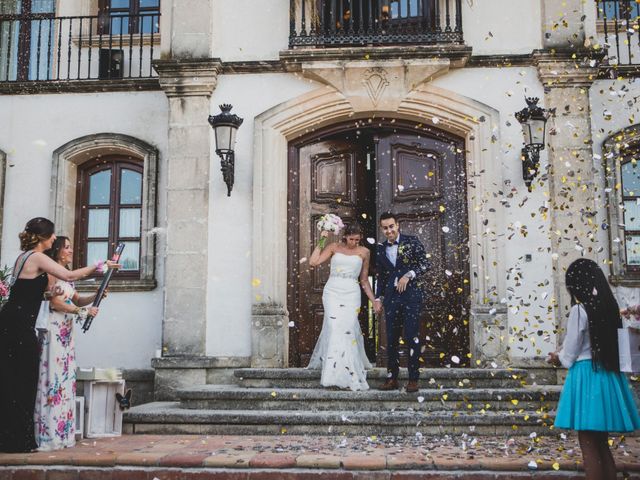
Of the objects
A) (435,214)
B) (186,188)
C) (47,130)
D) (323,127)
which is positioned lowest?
(435,214)

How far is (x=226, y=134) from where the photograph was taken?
944cm

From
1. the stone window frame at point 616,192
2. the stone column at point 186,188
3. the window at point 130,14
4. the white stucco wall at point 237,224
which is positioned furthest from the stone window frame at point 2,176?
the stone window frame at point 616,192

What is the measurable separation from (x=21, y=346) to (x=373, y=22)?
6.37m

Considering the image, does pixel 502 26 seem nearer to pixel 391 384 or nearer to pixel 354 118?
pixel 354 118

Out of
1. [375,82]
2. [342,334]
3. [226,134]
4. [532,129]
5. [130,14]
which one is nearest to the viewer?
[342,334]

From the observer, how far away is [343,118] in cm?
1024

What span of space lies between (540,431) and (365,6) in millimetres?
6184

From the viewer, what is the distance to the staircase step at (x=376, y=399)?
25.7 ft

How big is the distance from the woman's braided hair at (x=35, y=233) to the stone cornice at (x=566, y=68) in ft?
21.3

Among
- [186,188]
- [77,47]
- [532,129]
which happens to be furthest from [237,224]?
[77,47]

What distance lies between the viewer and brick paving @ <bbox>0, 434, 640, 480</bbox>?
5.80m

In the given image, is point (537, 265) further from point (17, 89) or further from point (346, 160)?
point (17, 89)

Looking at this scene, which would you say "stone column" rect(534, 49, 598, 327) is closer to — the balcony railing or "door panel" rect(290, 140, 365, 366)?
"door panel" rect(290, 140, 365, 366)

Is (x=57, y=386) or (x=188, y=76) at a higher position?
(x=188, y=76)
